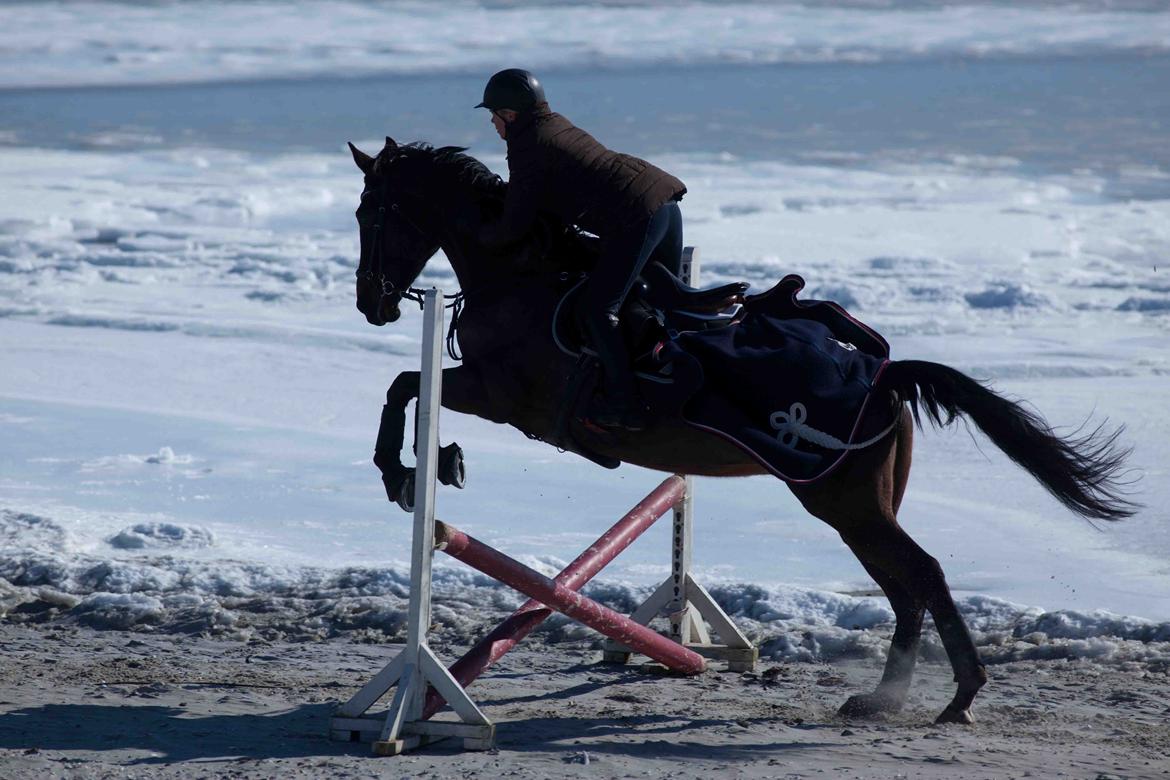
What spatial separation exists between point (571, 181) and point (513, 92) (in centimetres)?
35

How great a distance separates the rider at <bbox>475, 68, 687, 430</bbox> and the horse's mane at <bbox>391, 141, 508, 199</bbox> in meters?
0.37

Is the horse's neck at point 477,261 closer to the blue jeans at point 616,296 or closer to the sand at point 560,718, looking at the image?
the blue jeans at point 616,296

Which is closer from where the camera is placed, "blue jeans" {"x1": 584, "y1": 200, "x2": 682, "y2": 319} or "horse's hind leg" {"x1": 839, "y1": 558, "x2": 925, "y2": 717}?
"blue jeans" {"x1": 584, "y1": 200, "x2": 682, "y2": 319}

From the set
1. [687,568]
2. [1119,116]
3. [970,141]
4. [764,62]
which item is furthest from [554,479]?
[764,62]

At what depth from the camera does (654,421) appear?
5.13m

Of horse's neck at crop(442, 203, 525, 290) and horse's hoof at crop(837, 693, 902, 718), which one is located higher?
horse's neck at crop(442, 203, 525, 290)

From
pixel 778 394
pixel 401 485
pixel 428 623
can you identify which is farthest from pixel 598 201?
pixel 428 623

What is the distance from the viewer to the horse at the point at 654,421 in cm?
511

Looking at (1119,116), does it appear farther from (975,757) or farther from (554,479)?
(975,757)

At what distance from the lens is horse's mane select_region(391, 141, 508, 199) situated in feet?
18.0

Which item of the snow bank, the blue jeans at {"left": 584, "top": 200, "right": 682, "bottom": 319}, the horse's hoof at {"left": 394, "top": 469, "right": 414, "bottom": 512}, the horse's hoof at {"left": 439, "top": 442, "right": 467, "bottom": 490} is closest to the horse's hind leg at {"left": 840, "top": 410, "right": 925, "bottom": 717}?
the snow bank

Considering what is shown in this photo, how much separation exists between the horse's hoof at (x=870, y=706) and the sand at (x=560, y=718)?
6 centimetres

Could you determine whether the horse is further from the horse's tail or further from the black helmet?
the black helmet

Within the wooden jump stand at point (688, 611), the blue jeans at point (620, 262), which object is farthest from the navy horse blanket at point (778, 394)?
the wooden jump stand at point (688, 611)
